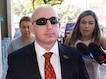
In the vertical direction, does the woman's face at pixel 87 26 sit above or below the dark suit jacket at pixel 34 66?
above

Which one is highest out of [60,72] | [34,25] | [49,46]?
[34,25]

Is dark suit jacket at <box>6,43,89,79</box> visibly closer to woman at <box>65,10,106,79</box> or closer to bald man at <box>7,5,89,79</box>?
bald man at <box>7,5,89,79</box>

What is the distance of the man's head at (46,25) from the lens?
5.52 feet

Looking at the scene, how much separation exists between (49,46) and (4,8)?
584cm

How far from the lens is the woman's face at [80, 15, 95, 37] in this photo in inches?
90.4

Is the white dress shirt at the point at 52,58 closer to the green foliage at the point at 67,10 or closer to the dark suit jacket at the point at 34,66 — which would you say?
the dark suit jacket at the point at 34,66

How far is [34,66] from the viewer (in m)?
1.70

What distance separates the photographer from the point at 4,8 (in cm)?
738

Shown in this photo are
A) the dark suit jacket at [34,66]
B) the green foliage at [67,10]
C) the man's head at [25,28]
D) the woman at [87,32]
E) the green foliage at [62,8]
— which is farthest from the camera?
the green foliage at [67,10]

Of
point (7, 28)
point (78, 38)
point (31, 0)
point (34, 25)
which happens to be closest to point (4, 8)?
point (7, 28)

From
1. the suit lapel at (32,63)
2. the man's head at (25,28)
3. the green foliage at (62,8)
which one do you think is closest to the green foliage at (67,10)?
the green foliage at (62,8)

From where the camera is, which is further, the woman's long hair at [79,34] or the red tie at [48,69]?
the woman's long hair at [79,34]

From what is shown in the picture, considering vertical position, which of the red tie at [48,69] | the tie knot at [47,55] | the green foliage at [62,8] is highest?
the green foliage at [62,8]

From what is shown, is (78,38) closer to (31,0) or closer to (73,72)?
(73,72)
